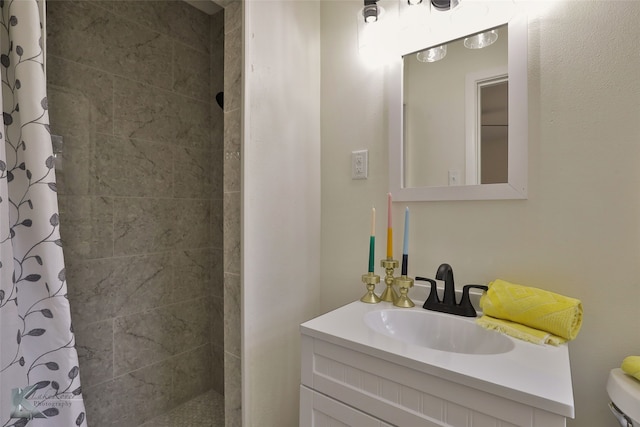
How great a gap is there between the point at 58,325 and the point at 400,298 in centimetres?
105

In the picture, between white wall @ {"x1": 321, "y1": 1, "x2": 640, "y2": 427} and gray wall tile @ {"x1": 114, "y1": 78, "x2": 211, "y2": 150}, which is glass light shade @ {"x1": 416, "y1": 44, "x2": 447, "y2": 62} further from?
gray wall tile @ {"x1": 114, "y1": 78, "x2": 211, "y2": 150}

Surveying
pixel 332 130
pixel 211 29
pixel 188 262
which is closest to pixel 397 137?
pixel 332 130

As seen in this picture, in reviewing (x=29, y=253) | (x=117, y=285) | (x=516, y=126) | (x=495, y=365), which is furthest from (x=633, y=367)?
(x=117, y=285)

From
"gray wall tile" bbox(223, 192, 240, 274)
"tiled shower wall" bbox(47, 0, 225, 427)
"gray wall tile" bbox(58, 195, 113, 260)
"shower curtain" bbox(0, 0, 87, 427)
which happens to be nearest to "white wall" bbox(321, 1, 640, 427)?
"gray wall tile" bbox(223, 192, 240, 274)

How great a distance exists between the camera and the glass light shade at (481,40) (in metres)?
1.02

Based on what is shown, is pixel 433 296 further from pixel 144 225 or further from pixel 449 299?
pixel 144 225

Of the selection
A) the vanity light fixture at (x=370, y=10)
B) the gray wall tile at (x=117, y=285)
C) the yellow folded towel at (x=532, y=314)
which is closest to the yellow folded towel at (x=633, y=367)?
the yellow folded towel at (x=532, y=314)

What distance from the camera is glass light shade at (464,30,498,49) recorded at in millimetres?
1021

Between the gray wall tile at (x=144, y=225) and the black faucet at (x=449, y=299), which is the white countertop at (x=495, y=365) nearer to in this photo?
the black faucet at (x=449, y=299)

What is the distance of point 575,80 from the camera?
35.1 inches

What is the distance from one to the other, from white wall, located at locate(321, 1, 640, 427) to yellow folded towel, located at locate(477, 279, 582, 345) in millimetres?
104

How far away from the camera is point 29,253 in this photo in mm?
892

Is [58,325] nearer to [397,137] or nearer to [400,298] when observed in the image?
[400,298]

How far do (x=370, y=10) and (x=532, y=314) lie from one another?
45.1 inches
